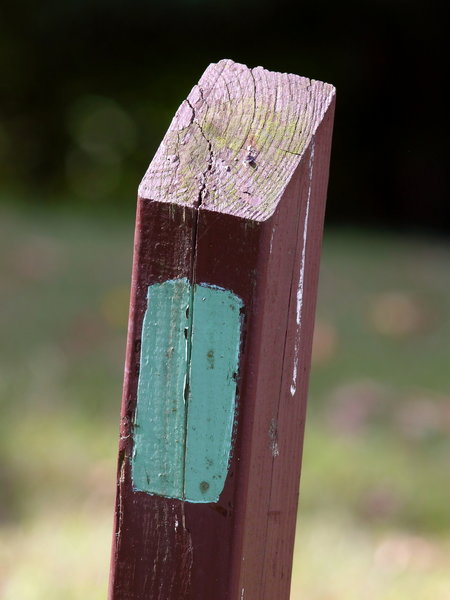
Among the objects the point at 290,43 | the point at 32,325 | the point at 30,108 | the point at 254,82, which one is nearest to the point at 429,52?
the point at 290,43

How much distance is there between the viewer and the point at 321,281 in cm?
552

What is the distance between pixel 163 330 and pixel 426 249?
18.3ft

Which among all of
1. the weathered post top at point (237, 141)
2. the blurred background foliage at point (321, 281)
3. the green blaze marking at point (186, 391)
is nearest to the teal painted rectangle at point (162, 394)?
the green blaze marking at point (186, 391)

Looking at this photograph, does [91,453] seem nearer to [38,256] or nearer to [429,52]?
[38,256]

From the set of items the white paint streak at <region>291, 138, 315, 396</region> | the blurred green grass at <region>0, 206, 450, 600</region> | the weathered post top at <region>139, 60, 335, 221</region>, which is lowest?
the blurred green grass at <region>0, 206, 450, 600</region>

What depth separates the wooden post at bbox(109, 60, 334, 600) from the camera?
1162 millimetres

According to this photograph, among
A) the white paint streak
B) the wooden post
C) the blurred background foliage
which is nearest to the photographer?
the wooden post

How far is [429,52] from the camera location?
7.21 m

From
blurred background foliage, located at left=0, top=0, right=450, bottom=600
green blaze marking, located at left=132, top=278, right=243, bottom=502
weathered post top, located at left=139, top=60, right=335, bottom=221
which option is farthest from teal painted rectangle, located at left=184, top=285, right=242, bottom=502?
blurred background foliage, located at left=0, top=0, right=450, bottom=600

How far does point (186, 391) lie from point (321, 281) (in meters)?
4.36

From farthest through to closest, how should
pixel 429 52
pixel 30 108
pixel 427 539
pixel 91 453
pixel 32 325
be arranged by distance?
1. pixel 30 108
2. pixel 429 52
3. pixel 32 325
4. pixel 91 453
5. pixel 427 539

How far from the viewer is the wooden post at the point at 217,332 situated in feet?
3.81

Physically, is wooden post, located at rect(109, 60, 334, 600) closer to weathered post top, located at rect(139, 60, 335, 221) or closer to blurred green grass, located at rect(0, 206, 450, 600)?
weathered post top, located at rect(139, 60, 335, 221)

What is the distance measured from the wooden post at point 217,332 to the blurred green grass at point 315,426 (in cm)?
155
